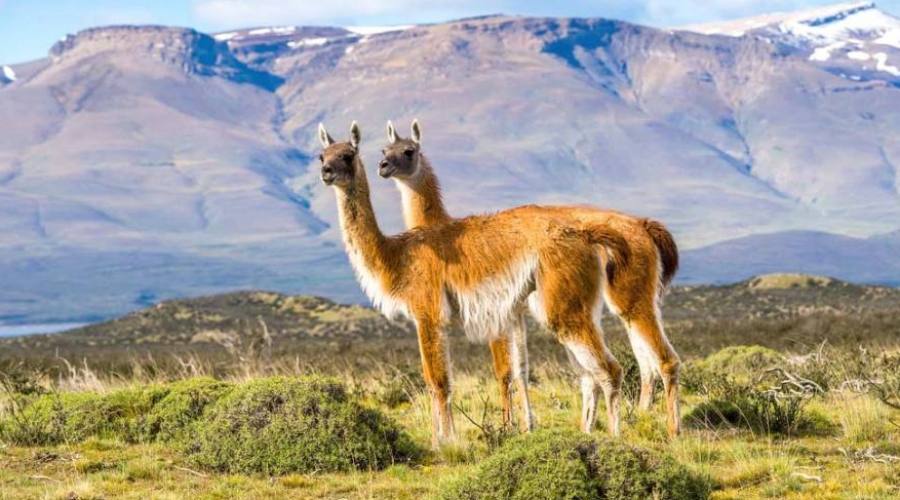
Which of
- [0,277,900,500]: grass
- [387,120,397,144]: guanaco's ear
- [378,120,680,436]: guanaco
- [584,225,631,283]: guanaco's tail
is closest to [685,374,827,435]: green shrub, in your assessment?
[0,277,900,500]: grass

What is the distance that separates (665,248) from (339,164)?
2972 millimetres

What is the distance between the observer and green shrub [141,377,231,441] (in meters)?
11.5

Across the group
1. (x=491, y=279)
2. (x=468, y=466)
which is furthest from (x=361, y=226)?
(x=468, y=466)

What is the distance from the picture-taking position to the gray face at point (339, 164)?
1134cm

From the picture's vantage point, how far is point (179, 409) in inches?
458

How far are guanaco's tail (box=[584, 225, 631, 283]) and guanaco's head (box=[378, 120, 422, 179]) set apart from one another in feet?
10.5

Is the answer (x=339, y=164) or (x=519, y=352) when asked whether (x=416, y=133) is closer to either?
(x=339, y=164)

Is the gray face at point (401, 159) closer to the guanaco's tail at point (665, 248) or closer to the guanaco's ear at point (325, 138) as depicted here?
the guanaco's ear at point (325, 138)

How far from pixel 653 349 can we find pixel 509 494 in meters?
3.46

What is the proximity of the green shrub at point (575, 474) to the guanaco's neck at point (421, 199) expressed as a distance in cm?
576

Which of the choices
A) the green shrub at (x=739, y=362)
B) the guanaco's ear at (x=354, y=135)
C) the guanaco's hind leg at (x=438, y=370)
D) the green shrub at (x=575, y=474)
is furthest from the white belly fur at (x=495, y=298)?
the green shrub at (x=739, y=362)

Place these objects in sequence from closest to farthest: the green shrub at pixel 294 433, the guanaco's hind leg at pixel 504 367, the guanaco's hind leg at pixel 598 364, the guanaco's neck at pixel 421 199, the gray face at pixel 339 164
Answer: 1. the green shrub at pixel 294 433
2. the guanaco's hind leg at pixel 598 364
3. the gray face at pixel 339 164
4. the guanaco's hind leg at pixel 504 367
5. the guanaco's neck at pixel 421 199

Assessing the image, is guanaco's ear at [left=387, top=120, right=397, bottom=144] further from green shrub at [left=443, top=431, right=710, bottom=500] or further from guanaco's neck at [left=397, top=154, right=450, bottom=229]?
green shrub at [left=443, top=431, right=710, bottom=500]

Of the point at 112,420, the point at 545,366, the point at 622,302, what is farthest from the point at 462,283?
the point at 545,366
